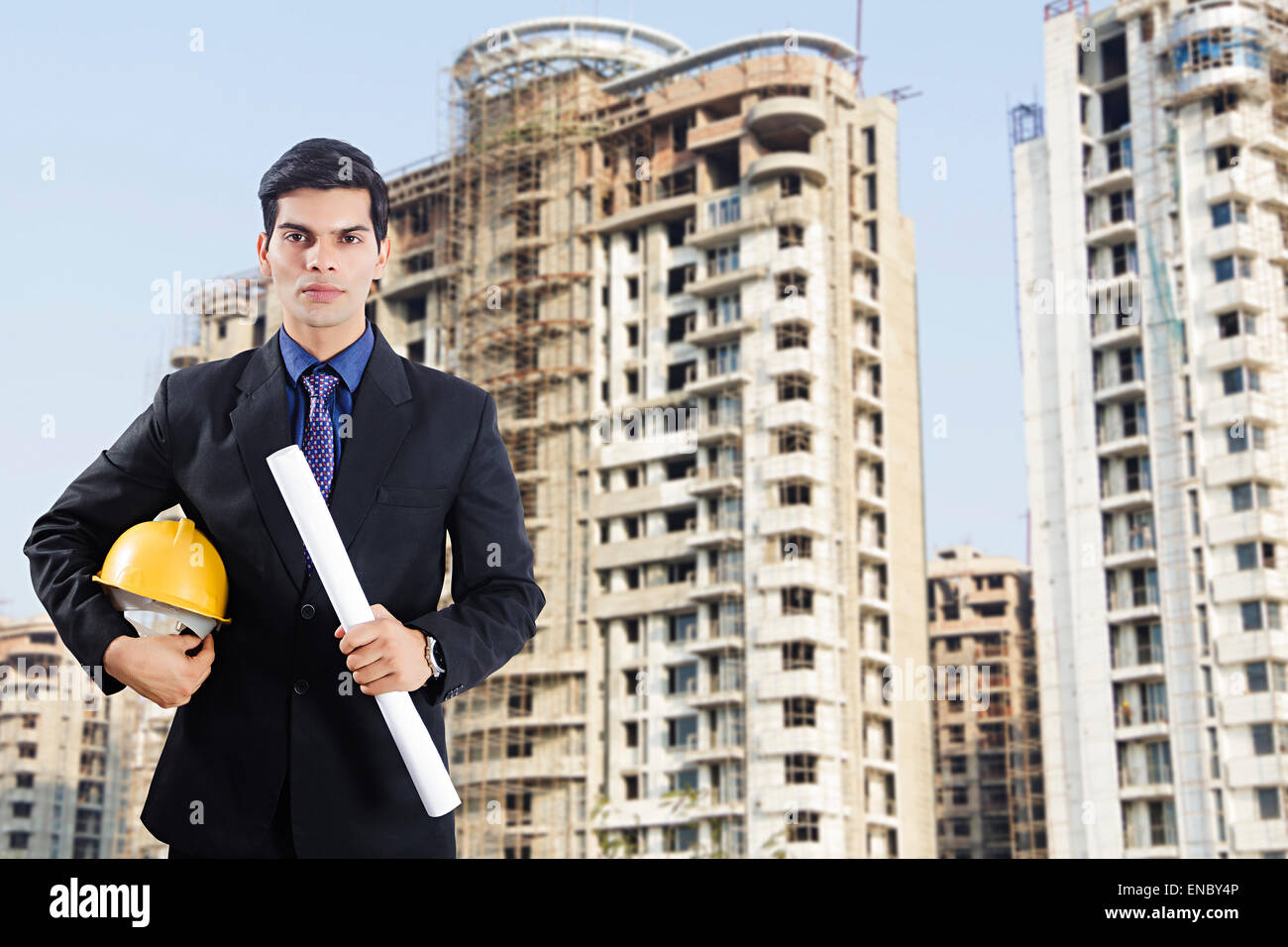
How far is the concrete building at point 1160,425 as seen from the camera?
1539 inches

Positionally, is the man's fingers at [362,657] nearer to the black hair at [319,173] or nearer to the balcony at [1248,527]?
the black hair at [319,173]

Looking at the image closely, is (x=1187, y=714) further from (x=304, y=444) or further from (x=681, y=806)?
(x=304, y=444)

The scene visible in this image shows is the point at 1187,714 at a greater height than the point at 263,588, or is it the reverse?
the point at 1187,714

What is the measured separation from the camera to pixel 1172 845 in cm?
3894

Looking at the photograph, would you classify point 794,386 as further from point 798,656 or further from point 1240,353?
point 1240,353

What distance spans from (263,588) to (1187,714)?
40.1m

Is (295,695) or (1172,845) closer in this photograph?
(295,695)

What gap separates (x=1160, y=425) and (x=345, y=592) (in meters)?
42.1

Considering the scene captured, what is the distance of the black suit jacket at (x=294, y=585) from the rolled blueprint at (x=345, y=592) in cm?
10

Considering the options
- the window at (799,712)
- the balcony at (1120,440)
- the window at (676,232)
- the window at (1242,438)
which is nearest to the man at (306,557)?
the window at (799,712)

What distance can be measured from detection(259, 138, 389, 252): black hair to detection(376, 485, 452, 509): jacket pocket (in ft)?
1.26

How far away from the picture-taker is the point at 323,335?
232 centimetres

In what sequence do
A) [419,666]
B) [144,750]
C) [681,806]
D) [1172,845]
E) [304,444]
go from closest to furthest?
[419,666]
[304,444]
[1172,845]
[681,806]
[144,750]
